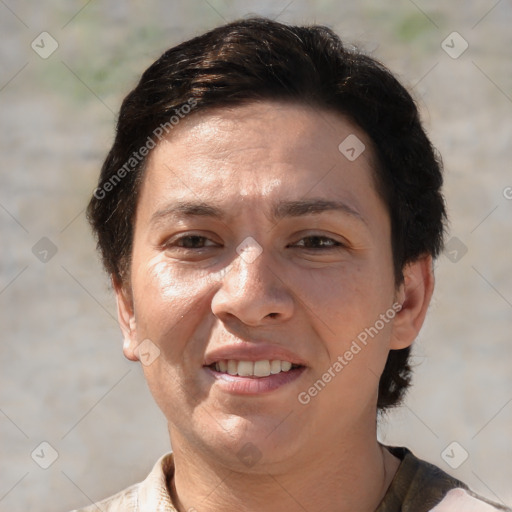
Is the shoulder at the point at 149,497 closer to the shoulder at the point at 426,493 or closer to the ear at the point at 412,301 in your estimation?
the shoulder at the point at 426,493

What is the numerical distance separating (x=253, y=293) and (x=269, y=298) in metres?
0.03

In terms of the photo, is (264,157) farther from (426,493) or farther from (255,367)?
(426,493)

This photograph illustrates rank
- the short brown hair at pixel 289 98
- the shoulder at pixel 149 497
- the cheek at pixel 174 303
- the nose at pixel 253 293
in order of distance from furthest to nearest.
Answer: the shoulder at pixel 149 497 → the short brown hair at pixel 289 98 → the cheek at pixel 174 303 → the nose at pixel 253 293

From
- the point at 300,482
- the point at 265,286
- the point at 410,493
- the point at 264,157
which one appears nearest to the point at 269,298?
the point at 265,286

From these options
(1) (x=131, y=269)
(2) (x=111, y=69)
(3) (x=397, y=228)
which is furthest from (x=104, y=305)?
(3) (x=397, y=228)

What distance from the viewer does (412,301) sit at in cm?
235

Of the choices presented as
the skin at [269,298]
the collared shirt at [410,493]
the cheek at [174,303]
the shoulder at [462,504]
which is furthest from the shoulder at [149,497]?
the shoulder at [462,504]

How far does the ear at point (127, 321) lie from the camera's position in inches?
93.5

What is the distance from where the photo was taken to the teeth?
2.02 meters

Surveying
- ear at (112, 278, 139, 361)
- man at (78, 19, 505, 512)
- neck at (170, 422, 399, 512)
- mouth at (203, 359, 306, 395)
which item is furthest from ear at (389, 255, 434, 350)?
ear at (112, 278, 139, 361)

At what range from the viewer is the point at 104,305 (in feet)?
13.4

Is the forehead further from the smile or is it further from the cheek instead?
the smile

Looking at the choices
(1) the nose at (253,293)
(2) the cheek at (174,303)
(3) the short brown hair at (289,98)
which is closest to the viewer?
(1) the nose at (253,293)

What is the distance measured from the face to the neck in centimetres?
5
